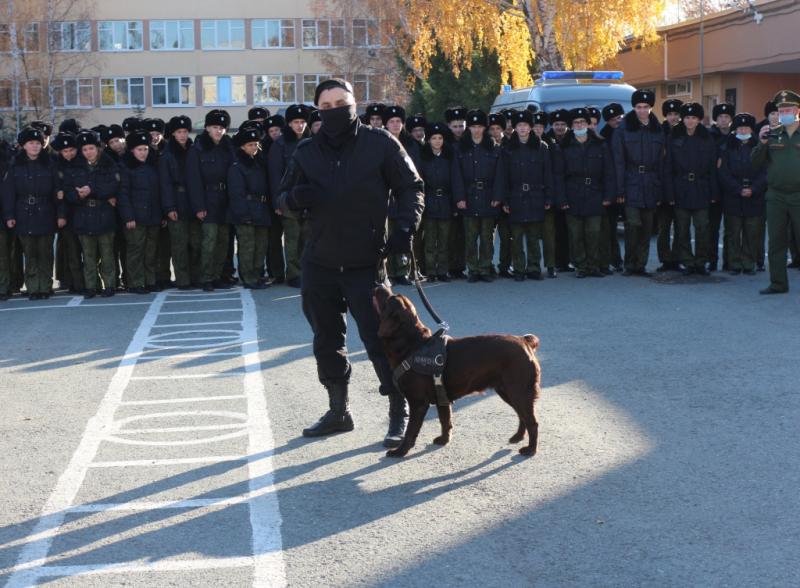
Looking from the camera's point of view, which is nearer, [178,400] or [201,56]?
[178,400]

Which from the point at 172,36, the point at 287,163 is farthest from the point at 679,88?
the point at 172,36

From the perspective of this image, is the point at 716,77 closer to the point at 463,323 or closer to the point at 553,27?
the point at 553,27

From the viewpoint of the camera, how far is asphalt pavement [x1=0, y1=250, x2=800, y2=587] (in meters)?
4.91

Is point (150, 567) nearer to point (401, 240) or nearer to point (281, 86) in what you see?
point (401, 240)

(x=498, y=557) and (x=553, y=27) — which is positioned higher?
(x=553, y=27)

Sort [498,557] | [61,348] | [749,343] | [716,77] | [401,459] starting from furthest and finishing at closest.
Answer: [716,77]
[61,348]
[749,343]
[401,459]
[498,557]

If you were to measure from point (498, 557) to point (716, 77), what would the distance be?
32155 millimetres

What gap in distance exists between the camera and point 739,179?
14477mm

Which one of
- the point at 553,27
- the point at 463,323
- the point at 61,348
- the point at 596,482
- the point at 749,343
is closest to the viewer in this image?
the point at 596,482

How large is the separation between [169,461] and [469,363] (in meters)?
1.79

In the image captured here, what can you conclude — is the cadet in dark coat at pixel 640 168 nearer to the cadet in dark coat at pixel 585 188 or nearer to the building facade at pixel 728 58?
the cadet in dark coat at pixel 585 188

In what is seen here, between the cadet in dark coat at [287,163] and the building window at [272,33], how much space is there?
59814 mm

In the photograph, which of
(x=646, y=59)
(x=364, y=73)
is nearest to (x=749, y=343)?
(x=646, y=59)

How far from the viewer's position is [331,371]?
23.5 feet
